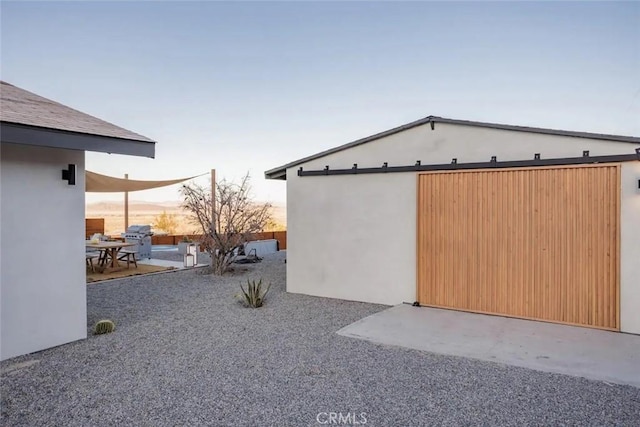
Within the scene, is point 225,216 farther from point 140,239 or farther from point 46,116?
point 46,116

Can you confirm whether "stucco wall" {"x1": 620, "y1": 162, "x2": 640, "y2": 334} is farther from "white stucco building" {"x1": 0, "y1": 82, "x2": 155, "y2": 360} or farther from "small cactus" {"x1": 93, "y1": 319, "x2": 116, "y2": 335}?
"small cactus" {"x1": 93, "y1": 319, "x2": 116, "y2": 335}

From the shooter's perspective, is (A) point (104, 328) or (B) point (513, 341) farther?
(A) point (104, 328)

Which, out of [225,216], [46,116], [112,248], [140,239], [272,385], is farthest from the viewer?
[140,239]

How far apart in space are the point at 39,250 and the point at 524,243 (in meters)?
6.99

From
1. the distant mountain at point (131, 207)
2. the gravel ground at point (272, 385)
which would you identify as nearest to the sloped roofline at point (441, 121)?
the gravel ground at point (272, 385)

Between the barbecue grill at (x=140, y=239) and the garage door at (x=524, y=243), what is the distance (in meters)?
10.4

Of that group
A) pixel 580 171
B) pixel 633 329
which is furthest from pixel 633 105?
pixel 633 329

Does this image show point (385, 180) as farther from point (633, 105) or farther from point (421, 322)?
point (633, 105)

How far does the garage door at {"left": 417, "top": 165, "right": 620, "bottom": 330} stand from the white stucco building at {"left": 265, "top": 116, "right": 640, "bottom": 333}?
17 mm

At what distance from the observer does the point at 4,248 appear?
4.75 meters

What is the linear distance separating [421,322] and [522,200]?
102 inches

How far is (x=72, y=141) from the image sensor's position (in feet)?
15.9

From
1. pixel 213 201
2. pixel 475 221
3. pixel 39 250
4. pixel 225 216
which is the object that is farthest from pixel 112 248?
pixel 475 221

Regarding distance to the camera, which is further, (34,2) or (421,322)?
(34,2)
